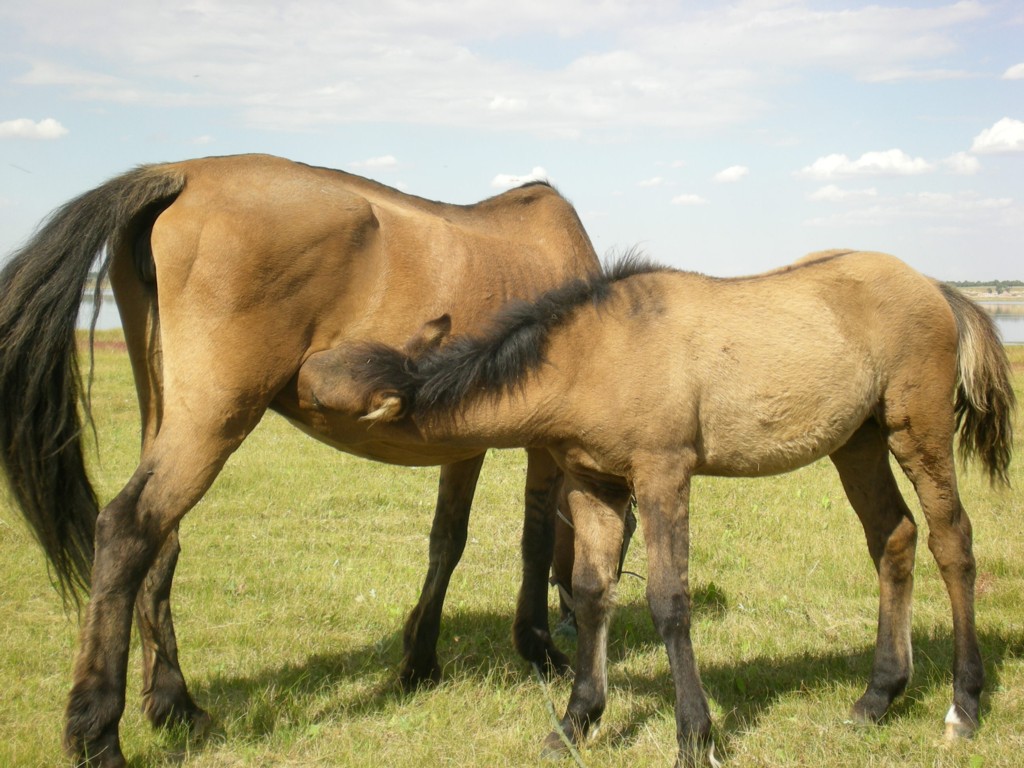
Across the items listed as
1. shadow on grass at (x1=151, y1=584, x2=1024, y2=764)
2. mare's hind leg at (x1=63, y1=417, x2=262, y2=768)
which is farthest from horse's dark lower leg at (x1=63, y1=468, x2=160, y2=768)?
shadow on grass at (x1=151, y1=584, x2=1024, y2=764)

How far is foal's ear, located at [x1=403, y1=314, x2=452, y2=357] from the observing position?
4.07 metres

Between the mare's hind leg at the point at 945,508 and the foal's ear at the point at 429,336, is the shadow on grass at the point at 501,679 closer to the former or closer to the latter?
the mare's hind leg at the point at 945,508

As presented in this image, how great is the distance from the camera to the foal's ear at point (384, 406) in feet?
11.9

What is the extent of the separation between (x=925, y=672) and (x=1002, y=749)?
993 mm

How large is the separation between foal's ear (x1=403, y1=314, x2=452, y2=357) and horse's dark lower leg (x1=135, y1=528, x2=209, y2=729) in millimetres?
1494

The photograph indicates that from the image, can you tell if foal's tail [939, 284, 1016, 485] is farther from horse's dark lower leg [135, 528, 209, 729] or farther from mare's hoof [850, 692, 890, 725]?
horse's dark lower leg [135, 528, 209, 729]

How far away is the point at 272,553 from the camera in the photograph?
7477mm

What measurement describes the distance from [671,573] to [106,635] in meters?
2.34

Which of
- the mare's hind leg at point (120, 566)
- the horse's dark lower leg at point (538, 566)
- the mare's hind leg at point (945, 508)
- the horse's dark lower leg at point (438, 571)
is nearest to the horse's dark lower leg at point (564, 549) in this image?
the horse's dark lower leg at point (538, 566)

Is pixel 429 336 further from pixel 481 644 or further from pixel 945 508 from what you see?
pixel 945 508

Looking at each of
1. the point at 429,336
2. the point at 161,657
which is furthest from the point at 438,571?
the point at 429,336

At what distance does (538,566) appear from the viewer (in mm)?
5438

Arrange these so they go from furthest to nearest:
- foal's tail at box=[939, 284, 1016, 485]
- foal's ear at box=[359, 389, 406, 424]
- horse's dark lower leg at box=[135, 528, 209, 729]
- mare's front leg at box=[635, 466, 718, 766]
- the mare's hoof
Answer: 1. foal's tail at box=[939, 284, 1016, 485]
2. the mare's hoof
3. horse's dark lower leg at box=[135, 528, 209, 729]
4. mare's front leg at box=[635, 466, 718, 766]
5. foal's ear at box=[359, 389, 406, 424]

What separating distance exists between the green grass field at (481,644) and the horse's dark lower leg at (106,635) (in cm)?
28
